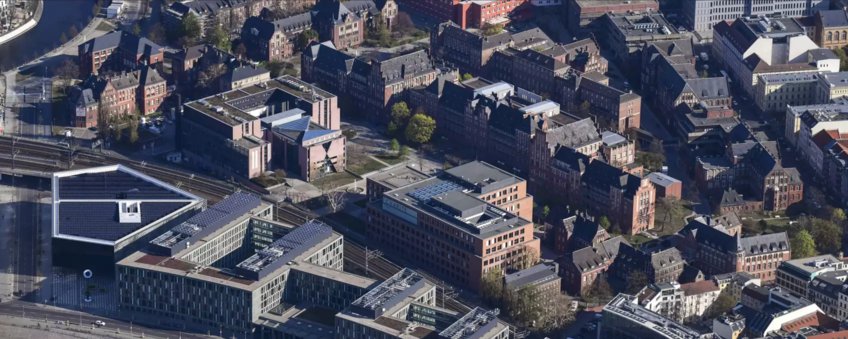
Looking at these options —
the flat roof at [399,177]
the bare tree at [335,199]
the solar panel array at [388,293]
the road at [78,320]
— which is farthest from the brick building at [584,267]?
the road at [78,320]

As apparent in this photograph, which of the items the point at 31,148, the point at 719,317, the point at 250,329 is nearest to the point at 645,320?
the point at 719,317

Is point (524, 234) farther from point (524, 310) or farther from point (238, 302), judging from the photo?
point (238, 302)

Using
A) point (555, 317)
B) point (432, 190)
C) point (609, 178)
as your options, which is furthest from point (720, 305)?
point (432, 190)

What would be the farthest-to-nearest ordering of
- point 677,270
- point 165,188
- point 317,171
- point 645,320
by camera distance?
point 317,171, point 165,188, point 677,270, point 645,320

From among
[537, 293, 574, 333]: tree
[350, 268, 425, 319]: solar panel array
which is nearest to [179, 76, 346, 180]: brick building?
[350, 268, 425, 319]: solar panel array

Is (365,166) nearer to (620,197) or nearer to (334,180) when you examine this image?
(334,180)

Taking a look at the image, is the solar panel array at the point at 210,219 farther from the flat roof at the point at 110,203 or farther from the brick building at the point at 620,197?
the brick building at the point at 620,197

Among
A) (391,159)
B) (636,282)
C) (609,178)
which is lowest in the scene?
(636,282)

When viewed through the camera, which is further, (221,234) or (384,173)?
(384,173)
